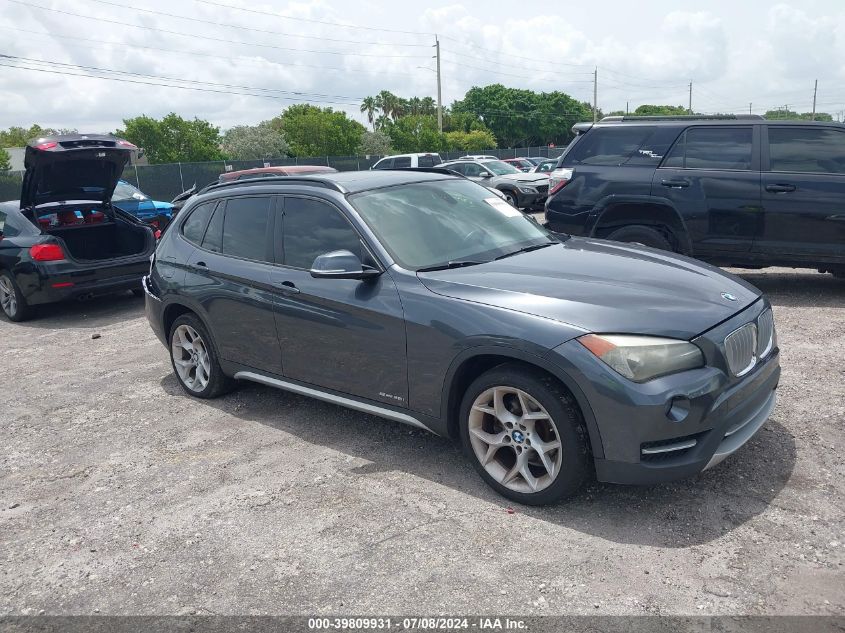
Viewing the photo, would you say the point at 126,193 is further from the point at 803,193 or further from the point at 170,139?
the point at 170,139

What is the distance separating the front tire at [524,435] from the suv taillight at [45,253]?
6.94 m

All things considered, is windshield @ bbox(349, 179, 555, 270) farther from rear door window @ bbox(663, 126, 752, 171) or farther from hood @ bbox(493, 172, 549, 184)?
hood @ bbox(493, 172, 549, 184)

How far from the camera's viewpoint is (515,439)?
3.62m

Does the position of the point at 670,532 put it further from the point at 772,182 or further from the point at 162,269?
the point at 772,182

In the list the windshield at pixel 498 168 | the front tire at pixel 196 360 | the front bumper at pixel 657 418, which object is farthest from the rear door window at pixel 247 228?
the windshield at pixel 498 168

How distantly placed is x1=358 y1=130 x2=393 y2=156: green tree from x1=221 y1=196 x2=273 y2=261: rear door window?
5830 centimetres

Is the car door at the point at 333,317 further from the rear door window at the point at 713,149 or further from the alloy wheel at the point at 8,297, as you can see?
the alloy wheel at the point at 8,297

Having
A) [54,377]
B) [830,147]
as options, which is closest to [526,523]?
[54,377]

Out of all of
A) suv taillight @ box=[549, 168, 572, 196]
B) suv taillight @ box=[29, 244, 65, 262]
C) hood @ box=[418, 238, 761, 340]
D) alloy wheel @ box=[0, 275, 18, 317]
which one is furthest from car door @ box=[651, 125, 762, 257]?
alloy wheel @ box=[0, 275, 18, 317]

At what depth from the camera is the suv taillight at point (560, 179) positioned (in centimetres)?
816

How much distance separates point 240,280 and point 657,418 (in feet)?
9.90

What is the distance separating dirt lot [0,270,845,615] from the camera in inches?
119

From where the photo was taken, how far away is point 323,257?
405 cm

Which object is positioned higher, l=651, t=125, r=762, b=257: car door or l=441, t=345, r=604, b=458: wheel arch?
l=651, t=125, r=762, b=257: car door
